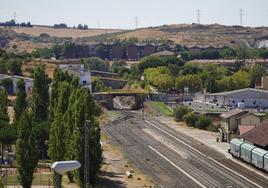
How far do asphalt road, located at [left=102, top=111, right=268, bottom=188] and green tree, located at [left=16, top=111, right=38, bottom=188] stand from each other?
10491 millimetres

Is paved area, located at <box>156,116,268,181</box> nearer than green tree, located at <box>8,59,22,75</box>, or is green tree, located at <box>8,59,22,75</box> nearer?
paved area, located at <box>156,116,268,181</box>

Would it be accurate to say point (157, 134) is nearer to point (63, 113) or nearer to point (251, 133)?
point (251, 133)

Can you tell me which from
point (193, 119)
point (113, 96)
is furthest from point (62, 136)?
point (113, 96)

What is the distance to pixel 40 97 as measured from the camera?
65.2m

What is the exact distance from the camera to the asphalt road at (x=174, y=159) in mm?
49375

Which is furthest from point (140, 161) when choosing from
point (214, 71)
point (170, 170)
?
point (214, 71)

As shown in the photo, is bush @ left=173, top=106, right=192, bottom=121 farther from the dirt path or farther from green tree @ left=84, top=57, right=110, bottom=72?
green tree @ left=84, top=57, right=110, bottom=72

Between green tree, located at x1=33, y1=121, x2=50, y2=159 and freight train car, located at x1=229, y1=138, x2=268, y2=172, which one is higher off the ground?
green tree, located at x1=33, y1=121, x2=50, y2=159

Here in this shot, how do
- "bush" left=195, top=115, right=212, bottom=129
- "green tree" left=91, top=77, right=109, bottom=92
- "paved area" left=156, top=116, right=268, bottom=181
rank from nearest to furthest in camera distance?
"paved area" left=156, top=116, right=268, bottom=181, "bush" left=195, top=115, right=212, bottom=129, "green tree" left=91, top=77, right=109, bottom=92

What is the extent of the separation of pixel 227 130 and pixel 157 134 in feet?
33.3

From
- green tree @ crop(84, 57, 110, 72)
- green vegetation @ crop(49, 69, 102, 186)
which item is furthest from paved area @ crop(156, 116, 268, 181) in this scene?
green tree @ crop(84, 57, 110, 72)

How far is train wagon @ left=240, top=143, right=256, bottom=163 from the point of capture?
5465 cm

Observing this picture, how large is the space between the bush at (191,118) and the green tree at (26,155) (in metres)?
43.7

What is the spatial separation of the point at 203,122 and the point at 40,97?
25254 millimetres
